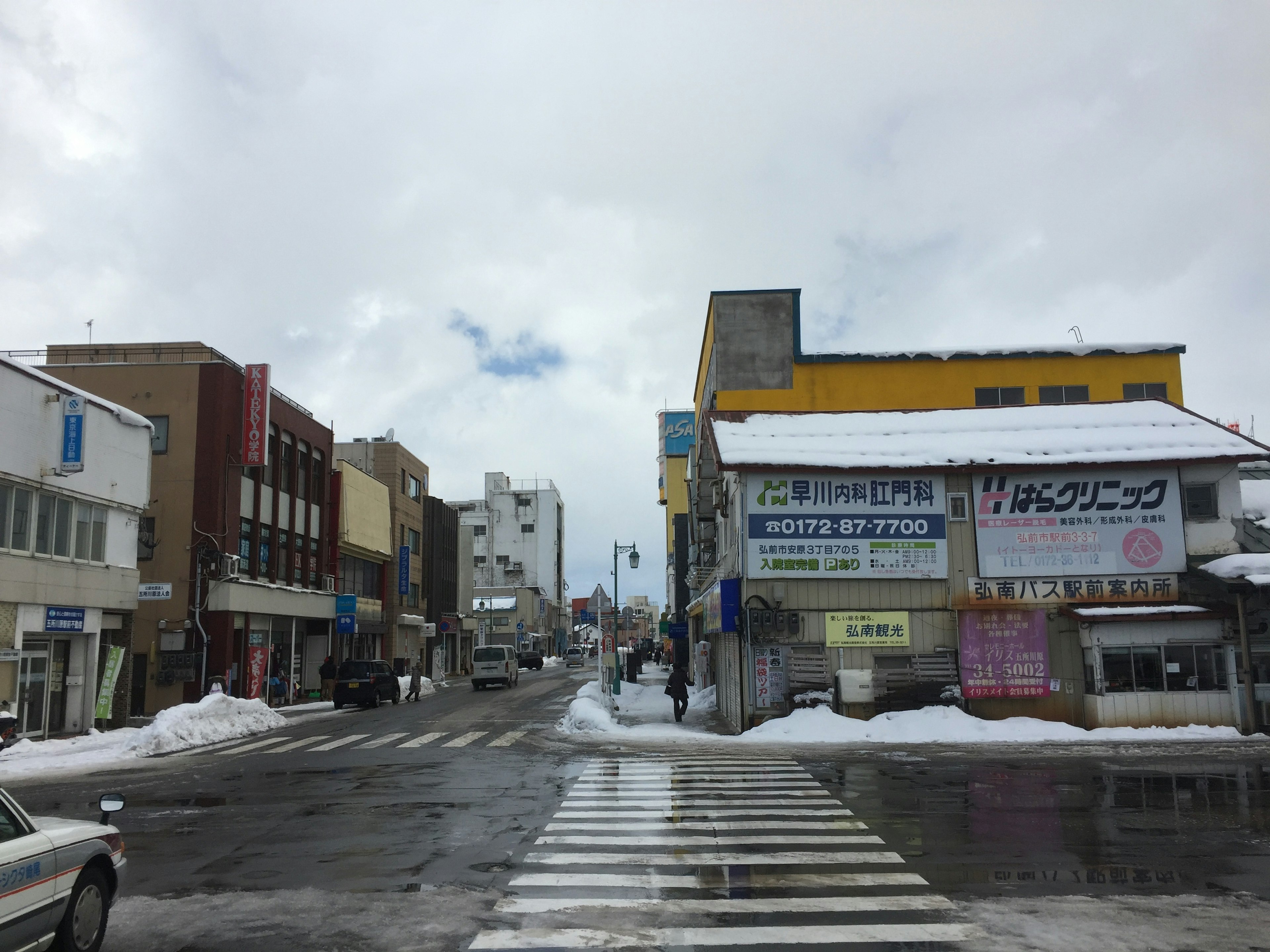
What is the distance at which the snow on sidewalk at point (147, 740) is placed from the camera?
19391 mm

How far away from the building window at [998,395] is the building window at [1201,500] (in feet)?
41.3

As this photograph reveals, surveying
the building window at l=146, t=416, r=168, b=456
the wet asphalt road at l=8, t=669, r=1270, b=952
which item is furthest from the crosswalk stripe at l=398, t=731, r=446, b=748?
the building window at l=146, t=416, r=168, b=456

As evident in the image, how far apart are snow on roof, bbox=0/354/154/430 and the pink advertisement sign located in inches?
953

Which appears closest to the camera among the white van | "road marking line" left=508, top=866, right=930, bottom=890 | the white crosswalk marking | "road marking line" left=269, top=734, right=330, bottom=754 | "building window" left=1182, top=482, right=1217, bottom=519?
the white crosswalk marking

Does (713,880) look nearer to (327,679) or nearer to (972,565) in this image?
(972,565)

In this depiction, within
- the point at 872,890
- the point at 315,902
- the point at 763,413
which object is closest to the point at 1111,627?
the point at 763,413

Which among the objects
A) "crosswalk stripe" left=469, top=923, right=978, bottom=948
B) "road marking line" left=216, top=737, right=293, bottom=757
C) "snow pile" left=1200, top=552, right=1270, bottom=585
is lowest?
"road marking line" left=216, top=737, right=293, bottom=757

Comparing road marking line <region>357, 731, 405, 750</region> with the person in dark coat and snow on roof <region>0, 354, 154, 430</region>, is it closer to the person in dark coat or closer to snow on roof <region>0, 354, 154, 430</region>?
the person in dark coat

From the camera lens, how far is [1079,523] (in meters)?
23.9

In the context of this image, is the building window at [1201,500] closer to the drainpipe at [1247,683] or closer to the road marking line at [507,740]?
the drainpipe at [1247,683]

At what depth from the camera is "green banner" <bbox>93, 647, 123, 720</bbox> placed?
84.5 feet

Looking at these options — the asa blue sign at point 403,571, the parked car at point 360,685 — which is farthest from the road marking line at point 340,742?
the asa blue sign at point 403,571

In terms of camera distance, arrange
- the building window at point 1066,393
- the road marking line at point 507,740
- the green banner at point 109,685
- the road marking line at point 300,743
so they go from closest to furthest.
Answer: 1. the road marking line at point 507,740
2. the road marking line at point 300,743
3. the green banner at point 109,685
4. the building window at point 1066,393

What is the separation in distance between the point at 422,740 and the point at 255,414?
61.8 ft
